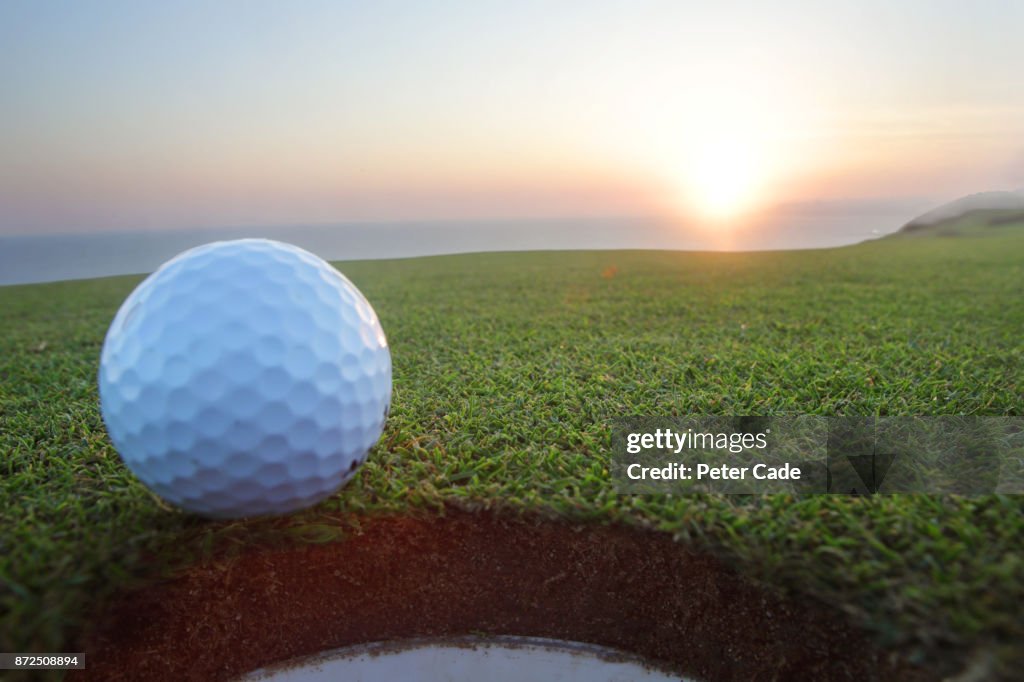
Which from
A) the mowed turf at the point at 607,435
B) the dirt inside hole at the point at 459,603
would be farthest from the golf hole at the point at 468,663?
the mowed turf at the point at 607,435

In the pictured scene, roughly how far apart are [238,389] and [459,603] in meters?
1.00

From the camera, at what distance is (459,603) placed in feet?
6.96

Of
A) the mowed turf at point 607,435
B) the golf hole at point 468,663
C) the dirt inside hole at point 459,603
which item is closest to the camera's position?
the mowed turf at point 607,435

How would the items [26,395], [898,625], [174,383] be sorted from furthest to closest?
[26,395] < [174,383] < [898,625]

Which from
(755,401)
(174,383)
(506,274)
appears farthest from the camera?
(506,274)

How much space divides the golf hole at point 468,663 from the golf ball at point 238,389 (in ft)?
1.93

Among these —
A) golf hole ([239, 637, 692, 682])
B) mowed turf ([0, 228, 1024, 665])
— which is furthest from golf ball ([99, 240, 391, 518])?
golf hole ([239, 637, 692, 682])

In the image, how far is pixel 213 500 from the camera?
1.90m

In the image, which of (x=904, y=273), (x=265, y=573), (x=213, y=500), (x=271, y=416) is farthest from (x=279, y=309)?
(x=904, y=273)

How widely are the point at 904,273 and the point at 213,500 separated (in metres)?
7.15

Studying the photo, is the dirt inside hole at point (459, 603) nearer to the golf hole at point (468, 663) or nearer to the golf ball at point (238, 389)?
the golf hole at point (468, 663)

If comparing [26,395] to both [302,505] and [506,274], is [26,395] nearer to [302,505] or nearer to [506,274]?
[302,505]

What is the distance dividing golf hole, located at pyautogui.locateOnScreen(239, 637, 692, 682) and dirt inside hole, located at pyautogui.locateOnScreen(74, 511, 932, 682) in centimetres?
3

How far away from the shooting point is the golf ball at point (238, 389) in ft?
6.13
